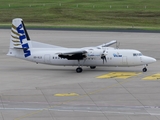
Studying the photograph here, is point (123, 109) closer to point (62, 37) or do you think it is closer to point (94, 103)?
point (94, 103)

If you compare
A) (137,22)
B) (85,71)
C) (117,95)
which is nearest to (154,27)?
(137,22)

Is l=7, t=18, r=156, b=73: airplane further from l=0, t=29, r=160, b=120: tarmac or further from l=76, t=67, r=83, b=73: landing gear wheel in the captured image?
l=0, t=29, r=160, b=120: tarmac

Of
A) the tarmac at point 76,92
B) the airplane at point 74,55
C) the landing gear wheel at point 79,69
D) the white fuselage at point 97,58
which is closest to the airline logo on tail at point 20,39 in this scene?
the airplane at point 74,55

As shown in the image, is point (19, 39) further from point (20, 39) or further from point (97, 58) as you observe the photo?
point (97, 58)

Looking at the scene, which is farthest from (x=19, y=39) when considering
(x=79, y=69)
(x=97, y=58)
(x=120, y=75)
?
(x=120, y=75)

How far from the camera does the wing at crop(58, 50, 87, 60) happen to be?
4847 cm

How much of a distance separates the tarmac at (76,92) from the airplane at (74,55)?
1042 millimetres

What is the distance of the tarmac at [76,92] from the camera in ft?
113

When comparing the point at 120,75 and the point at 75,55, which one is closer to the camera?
the point at 120,75

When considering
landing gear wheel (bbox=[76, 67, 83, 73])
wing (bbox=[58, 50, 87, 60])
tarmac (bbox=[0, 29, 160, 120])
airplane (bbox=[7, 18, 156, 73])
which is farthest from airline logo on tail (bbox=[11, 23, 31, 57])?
landing gear wheel (bbox=[76, 67, 83, 73])

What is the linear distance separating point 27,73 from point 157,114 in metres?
19.0

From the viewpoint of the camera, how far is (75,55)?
49.0m

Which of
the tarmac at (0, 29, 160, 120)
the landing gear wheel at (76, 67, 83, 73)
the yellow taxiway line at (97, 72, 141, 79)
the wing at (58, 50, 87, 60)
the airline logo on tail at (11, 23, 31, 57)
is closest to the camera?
the tarmac at (0, 29, 160, 120)

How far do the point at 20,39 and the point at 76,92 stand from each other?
12.6 meters
